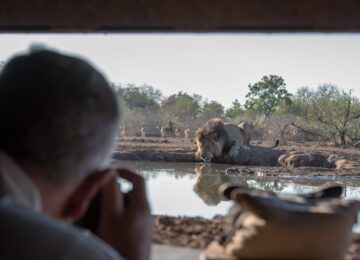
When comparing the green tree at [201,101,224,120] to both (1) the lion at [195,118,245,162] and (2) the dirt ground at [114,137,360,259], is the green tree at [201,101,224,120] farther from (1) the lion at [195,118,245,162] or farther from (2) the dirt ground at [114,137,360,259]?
(1) the lion at [195,118,245,162]

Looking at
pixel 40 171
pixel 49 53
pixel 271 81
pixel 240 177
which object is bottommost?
pixel 240 177

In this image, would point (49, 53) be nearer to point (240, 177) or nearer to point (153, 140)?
point (240, 177)

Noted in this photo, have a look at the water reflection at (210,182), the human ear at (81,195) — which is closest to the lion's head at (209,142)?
the water reflection at (210,182)

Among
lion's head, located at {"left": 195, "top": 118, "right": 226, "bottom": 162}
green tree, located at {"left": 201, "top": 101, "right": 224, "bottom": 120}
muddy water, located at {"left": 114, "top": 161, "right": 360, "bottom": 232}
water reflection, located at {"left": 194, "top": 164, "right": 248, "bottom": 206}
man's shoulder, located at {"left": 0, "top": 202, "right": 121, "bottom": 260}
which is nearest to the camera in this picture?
man's shoulder, located at {"left": 0, "top": 202, "right": 121, "bottom": 260}

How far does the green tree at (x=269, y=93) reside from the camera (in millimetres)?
34531

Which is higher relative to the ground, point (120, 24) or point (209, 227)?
point (120, 24)

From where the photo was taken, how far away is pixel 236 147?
867 inches

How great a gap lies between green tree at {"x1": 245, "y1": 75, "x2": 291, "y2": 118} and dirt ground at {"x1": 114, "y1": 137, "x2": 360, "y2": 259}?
23.0ft

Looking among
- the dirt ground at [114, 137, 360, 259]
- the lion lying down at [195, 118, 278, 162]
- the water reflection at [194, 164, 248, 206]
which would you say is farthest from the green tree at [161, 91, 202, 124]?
the water reflection at [194, 164, 248, 206]

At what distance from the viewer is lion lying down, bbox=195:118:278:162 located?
21.7 meters

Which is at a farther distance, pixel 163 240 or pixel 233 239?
pixel 163 240

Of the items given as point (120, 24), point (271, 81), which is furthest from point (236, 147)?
point (120, 24)

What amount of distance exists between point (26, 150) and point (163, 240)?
3417 mm

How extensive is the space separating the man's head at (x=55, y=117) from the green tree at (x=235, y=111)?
3864 centimetres
